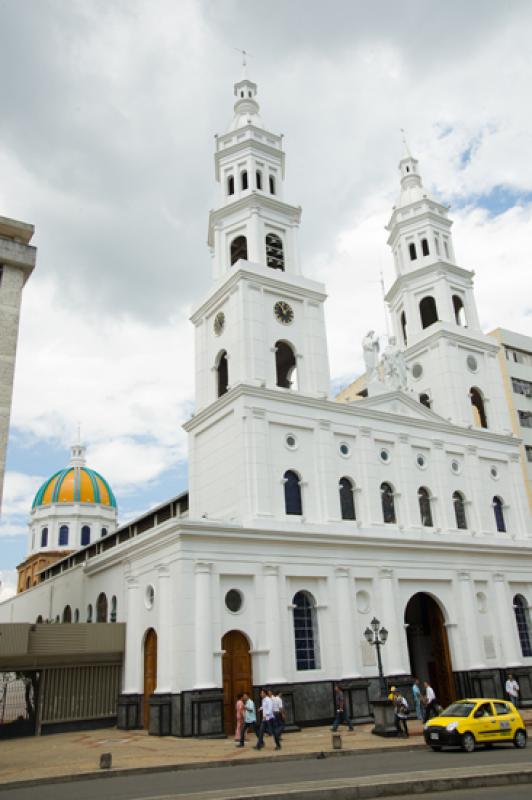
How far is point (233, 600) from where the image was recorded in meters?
27.7

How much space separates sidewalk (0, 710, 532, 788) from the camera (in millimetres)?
18094

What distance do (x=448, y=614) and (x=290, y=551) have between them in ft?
30.1

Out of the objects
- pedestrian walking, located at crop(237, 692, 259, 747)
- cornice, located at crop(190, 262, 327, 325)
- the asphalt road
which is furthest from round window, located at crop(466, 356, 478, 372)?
pedestrian walking, located at crop(237, 692, 259, 747)

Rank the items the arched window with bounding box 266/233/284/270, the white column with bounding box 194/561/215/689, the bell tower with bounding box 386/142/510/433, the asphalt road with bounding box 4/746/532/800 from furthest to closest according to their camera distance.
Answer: the bell tower with bounding box 386/142/510/433 → the arched window with bounding box 266/233/284/270 → the white column with bounding box 194/561/215/689 → the asphalt road with bounding box 4/746/532/800

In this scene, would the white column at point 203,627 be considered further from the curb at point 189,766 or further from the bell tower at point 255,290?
the bell tower at point 255,290

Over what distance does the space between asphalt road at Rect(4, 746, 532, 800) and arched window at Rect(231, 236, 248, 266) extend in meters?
25.3

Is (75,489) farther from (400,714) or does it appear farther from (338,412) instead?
(400,714)

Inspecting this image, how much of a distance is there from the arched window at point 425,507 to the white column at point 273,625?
32.5ft

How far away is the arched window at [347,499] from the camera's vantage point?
106ft

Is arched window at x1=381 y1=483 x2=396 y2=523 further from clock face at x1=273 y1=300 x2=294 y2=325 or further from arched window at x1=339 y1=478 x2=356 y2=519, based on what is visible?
clock face at x1=273 y1=300 x2=294 y2=325

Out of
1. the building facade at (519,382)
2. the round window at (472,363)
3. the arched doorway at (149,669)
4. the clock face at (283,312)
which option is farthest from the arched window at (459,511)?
the arched doorway at (149,669)

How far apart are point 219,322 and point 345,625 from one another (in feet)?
52.1

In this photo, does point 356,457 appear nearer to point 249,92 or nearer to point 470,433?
point 470,433

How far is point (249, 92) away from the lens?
4206cm
